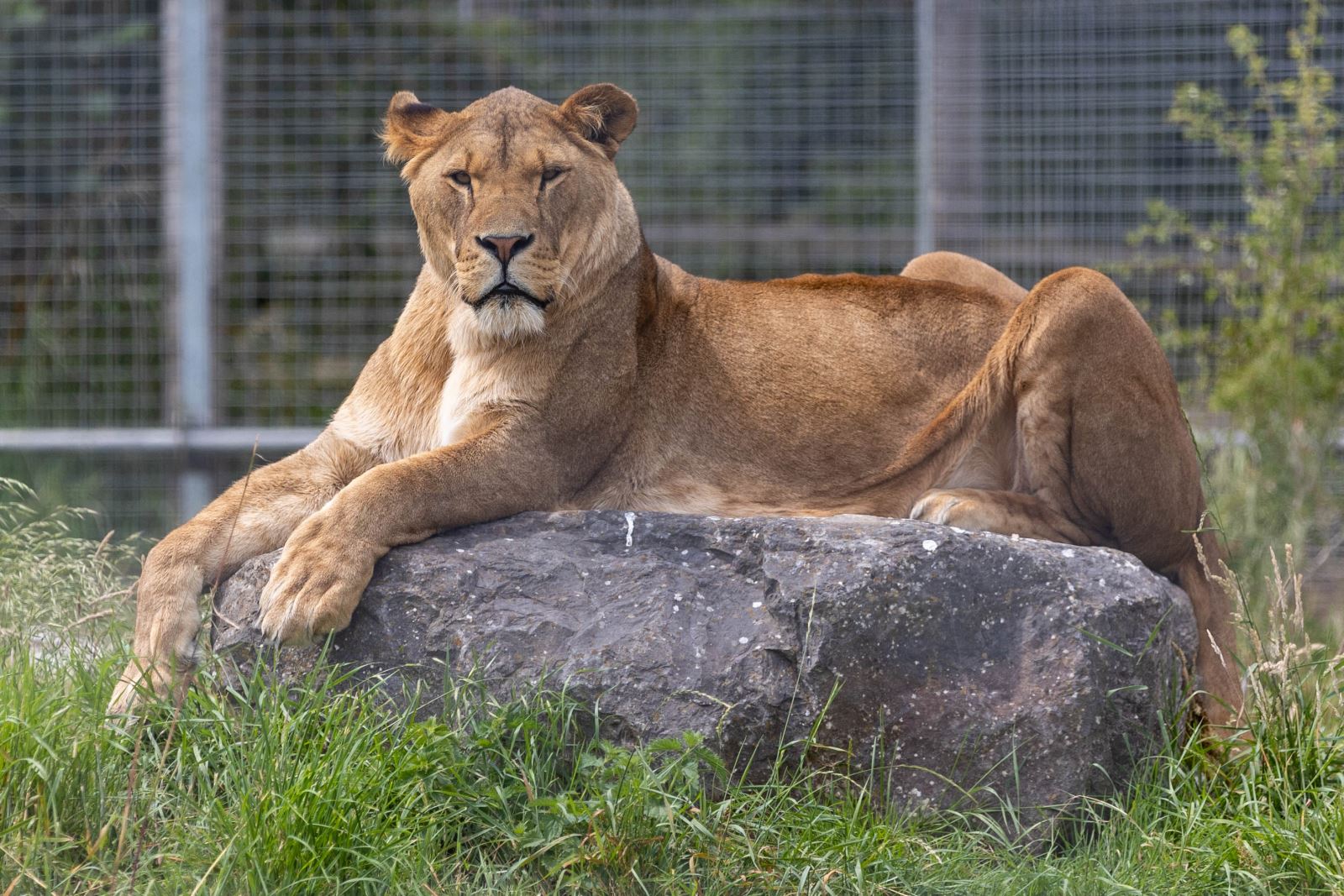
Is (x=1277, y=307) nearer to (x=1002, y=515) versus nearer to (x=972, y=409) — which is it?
(x=972, y=409)

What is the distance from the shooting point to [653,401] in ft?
14.3

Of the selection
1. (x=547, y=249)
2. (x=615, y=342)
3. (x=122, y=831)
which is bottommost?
(x=122, y=831)

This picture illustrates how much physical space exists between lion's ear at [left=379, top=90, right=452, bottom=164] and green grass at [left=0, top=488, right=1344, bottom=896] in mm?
1464

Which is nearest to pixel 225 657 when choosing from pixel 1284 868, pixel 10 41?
pixel 1284 868

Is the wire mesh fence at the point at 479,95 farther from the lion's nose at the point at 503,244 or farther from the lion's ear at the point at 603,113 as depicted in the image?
the lion's nose at the point at 503,244

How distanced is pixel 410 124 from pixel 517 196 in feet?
1.63

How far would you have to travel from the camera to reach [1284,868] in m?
3.25

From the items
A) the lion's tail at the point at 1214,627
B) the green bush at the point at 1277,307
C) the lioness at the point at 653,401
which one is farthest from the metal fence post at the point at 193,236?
the lion's tail at the point at 1214,627

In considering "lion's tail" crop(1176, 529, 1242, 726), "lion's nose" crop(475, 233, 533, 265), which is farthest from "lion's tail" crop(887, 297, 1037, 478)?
"lion's nose" crop(475, 233, 533, 265)

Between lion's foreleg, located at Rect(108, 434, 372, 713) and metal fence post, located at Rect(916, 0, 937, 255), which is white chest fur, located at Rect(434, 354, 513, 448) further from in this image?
metal fence post, located at Rect(916, 0, 937, 255)

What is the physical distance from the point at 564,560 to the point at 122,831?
1.18 meters

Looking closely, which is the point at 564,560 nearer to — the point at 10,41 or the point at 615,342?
the point at 615,342

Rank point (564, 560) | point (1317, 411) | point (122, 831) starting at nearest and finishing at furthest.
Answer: point (122, 831) < point (564, 560) < point (1317, 411)

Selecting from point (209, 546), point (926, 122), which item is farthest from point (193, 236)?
point (209, 546)
